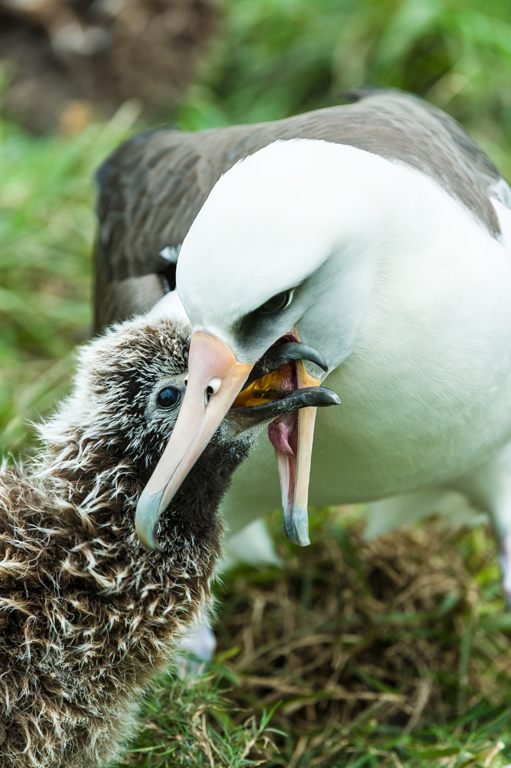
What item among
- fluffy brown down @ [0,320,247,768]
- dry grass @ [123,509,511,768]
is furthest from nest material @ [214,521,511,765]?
fluffy brown down @ [0,320,247,768]

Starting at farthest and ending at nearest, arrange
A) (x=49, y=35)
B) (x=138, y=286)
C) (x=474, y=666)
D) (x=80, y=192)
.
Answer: (x=49, y=35) < (x=80, y=192) < (x=474, y=666) < (x=138, y=286)

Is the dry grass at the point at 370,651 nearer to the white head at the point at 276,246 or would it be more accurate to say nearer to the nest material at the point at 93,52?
the white head at the point at 276,246

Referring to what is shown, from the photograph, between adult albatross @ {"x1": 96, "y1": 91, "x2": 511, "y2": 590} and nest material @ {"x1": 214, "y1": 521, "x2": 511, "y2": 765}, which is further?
nest material @ {"x1": 214, "y1": 521, "x2": 511, "y2": 765}

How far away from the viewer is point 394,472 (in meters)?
2.90

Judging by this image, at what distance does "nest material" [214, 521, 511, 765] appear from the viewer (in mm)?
3574

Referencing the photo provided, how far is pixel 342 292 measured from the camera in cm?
225

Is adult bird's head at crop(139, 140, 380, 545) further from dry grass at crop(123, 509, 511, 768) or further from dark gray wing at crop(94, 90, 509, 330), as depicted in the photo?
dry grass at crop(123, 509, 511, 768)

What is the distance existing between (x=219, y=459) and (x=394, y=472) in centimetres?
76

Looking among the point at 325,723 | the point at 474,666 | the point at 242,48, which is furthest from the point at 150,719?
the point at 242,48

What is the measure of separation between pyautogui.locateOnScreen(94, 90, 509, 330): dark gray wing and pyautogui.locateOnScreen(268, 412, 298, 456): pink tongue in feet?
2.62

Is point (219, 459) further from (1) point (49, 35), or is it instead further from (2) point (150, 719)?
(1) point (49, 35)

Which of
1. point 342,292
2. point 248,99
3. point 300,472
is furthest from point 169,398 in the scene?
point 248,99

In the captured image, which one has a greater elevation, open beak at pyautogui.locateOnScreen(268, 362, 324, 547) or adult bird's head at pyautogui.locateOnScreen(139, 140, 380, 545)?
adult bird's head at pyautogui.locateOnScreen(139, 140, 380, 545)

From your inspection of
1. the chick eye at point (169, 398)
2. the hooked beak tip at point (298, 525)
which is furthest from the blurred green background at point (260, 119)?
the chick eye at point (169, 398)
